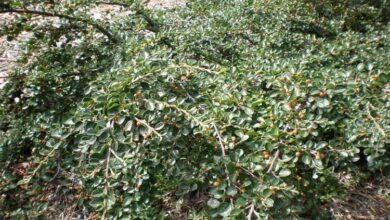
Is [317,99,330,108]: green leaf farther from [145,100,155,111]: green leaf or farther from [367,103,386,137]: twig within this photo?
[145,100,155,111]: green leaf

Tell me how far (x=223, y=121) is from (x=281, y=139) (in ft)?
0.83

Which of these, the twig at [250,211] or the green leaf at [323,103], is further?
the green leaf at [323,103]

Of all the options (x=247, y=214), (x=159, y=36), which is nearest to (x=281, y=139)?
(x=247, y=214)

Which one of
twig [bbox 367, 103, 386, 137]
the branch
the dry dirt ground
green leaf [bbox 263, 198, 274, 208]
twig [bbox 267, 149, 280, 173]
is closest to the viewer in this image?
green leaf [bbox 263, 198, 274, 208]

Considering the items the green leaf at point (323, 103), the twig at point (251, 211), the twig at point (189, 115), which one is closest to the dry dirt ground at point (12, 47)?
the twig at point (189, 115)

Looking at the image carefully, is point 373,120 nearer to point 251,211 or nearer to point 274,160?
point 274,160

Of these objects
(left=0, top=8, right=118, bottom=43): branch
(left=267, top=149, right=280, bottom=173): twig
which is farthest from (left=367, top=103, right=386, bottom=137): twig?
(left=0, top=8, right=118, bottom=43): branch

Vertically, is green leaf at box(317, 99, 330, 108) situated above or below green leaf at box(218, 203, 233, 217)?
above

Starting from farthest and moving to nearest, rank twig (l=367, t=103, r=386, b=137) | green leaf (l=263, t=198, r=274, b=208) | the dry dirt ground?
the dry dirt ground
twig (l=367, t=103, r=386, b=137)
green leaf (l=263, t=198, r=274, b=208)

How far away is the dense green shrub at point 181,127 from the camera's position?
1.81m

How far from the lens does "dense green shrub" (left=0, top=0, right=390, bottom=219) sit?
5.93 feet

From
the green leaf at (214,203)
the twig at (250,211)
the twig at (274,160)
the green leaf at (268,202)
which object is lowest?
the green leaf at (214,203)

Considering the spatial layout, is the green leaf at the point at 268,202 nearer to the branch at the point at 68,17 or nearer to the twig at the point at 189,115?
the twig at the point at 189,115

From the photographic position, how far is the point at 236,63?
288cm
